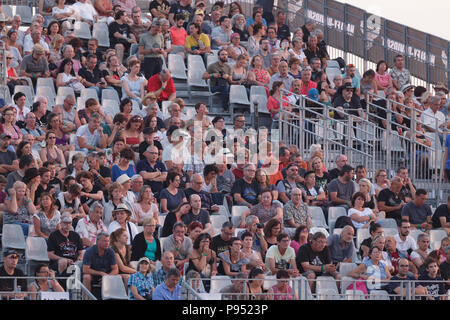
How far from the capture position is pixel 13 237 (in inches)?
554

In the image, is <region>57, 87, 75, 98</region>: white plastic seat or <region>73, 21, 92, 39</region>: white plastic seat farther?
<region>73, 21, 92, 39</region>: white plastic seat

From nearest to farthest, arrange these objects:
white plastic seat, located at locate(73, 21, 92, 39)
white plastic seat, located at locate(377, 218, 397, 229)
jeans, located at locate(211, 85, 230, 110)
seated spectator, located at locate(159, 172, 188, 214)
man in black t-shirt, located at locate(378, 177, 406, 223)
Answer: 1. seated spectator, located at locate(159, 172, 188, 214)
2. white plastic seat, located at locate(377, 218, 397, 229)
3. man in black t-shirt, located at locate(378, 177, 406, 223)
4. jeans, located at locate(211, 85, 230, 110)
5. white plastic seat, located at locate(73, 21, 92, 39)

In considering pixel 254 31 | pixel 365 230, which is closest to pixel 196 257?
pixel 365 230

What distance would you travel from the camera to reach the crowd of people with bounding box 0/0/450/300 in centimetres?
1405

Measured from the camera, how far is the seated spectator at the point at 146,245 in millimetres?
14148

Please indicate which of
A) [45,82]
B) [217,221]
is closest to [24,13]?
[45,82]

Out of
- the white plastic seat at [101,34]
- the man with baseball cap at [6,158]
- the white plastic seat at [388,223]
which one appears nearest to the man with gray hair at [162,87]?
the white plastic seat at [101,34]

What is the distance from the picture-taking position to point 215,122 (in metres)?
17.0

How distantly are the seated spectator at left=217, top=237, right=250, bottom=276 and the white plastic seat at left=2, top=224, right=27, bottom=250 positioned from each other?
7.54 feet

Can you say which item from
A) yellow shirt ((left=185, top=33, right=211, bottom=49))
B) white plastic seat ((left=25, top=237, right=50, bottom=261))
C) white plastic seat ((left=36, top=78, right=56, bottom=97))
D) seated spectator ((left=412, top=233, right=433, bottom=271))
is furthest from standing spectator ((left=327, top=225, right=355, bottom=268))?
yellow shirt ((left=185, top=33, right=211, bottom=49))

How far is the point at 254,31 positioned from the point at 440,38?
11.9ft

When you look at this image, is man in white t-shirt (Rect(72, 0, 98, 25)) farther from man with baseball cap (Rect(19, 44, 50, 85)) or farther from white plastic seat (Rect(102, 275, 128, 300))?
white plastic seat (Rect(102, 275, 128, 300))

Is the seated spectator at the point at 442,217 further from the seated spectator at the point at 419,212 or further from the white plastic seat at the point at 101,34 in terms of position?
the white plastic seat at the point at 101,34

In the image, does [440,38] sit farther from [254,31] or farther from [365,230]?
[365,230]
